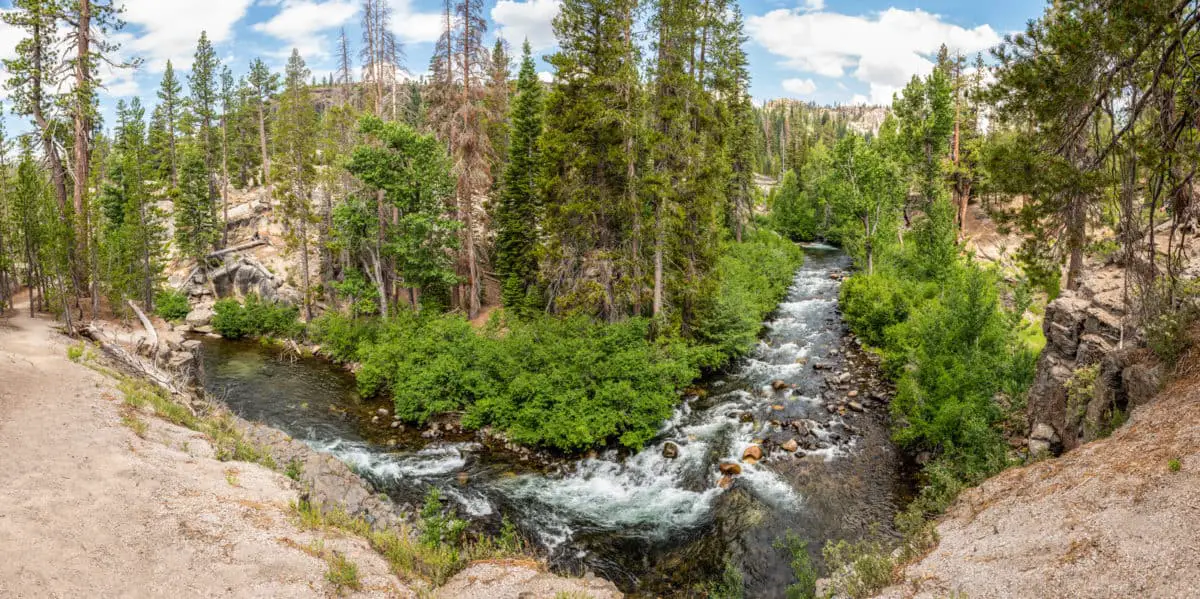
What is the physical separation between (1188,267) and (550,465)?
47.3 ft

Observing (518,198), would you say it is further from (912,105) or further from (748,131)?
(912,105)

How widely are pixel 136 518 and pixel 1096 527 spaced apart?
12.9m

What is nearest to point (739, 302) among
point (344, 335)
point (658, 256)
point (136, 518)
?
point (658, 256)

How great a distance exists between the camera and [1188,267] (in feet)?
32.4

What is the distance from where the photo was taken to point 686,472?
1511 cm

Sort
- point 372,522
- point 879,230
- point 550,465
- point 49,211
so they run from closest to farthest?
point 372,522 → point 550,465 → point 49,211 → point 879,230

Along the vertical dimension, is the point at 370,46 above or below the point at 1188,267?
above

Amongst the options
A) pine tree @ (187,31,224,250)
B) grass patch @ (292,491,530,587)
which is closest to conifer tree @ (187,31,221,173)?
pine tree @ (187,31,224,250)

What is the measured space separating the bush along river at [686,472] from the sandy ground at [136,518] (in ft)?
17.0

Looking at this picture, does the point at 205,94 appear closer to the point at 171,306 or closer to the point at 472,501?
the point at 171,306

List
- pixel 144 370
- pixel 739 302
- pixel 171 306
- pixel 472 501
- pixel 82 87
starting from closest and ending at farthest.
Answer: pixel 472 501
pixel 144 370
pixel 82 87
pixel 739 302
pixel 171 306

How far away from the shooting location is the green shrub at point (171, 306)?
3262 centimetres

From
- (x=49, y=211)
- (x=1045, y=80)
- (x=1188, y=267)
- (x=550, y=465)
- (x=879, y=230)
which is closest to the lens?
(x=1045, y=80)

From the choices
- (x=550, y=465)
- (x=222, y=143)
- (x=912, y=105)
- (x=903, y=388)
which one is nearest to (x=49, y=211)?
(x=550, y=465)
